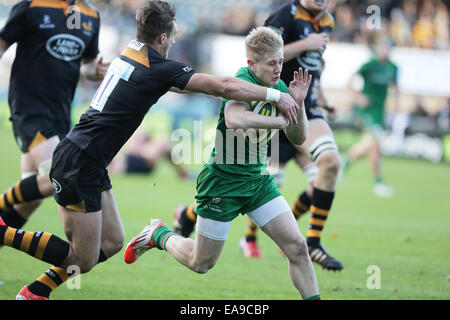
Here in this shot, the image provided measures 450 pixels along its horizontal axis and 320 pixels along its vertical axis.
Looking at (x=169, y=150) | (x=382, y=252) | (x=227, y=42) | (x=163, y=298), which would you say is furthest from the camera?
(x=227, y=42)

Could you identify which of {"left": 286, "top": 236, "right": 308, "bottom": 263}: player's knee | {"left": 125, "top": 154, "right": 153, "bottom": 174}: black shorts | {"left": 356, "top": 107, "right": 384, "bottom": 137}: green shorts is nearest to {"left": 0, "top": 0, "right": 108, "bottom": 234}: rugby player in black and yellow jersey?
{"left": 286, "top": 236, "right": 308, "bottom": 263}: player's knee

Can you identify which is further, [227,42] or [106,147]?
[227,42]

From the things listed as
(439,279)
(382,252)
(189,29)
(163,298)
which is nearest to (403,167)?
(189,29)

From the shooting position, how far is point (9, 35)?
19.9 ft

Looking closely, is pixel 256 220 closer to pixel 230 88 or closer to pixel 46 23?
pixel 230 88

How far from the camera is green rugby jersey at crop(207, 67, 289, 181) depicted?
4828 millimetres

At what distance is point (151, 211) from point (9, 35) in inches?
185

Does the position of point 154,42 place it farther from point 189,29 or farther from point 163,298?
point 189,29

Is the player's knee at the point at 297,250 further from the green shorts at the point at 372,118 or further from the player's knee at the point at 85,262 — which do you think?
the green shorts at the point at 372,118

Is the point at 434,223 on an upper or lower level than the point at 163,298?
lower

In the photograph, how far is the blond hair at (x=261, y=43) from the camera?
4.60m

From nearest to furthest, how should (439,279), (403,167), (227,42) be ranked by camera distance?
(439,279) → (403,167) → (227,42)

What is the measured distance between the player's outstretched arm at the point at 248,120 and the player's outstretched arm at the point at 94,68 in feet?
7.53

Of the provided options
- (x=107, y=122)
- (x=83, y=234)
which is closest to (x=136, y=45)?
(x=107, y=122)
